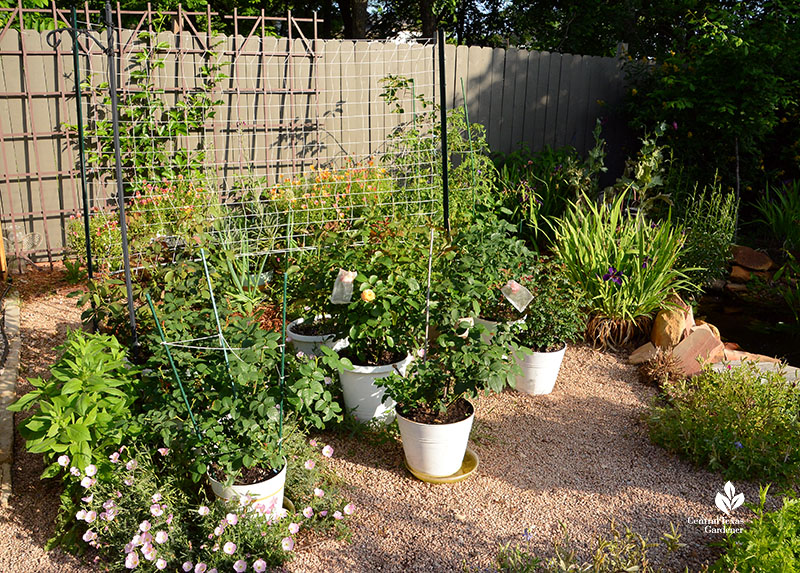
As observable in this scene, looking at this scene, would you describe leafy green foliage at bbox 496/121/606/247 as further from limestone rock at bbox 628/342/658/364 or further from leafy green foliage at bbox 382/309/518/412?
leafy green foliage at bbox 382/309/518/412

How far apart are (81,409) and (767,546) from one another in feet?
7.52

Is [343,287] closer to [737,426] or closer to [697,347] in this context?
[737,426]

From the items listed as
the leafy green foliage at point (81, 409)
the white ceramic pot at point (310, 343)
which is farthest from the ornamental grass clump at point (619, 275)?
the leafy green foliage at point (81, 409)

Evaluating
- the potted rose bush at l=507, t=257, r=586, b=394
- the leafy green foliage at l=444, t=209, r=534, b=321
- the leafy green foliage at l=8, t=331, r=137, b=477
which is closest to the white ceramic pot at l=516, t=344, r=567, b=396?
the potted rose bush at l=507, t=257, r=586, b=394

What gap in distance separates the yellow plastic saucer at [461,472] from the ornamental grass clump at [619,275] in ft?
4.89

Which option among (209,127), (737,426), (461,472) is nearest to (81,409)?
(461,472)

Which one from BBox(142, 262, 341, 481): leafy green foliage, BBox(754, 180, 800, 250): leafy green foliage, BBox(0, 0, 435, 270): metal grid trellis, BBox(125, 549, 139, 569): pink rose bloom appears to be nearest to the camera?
BBox(125, 549, 139, 569): pink rose bloom

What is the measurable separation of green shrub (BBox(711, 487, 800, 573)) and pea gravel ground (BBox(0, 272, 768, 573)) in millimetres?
210

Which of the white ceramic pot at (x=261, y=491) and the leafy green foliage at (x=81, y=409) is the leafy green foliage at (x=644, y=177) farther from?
the leafy green foliage at (x=81, y=409)

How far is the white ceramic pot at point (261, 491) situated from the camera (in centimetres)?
230

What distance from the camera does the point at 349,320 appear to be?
2938mm

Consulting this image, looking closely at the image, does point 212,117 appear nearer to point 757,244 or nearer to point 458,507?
point 458,507

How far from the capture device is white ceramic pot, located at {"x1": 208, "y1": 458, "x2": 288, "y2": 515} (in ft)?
7.55

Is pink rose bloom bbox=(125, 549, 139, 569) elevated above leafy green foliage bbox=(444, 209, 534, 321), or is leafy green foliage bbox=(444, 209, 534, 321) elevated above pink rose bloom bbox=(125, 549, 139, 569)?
leafy green foliage bbox=(444, 209, 534, 321)
